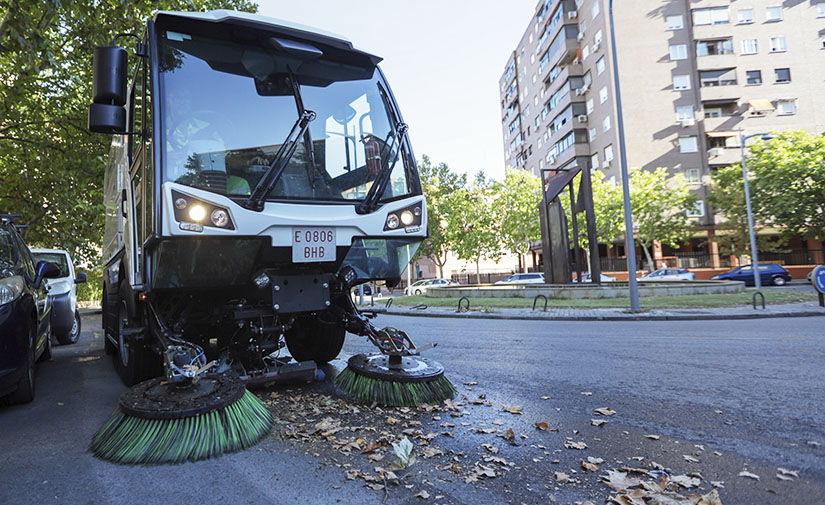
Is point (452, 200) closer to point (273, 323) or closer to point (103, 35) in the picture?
point (103, 35)

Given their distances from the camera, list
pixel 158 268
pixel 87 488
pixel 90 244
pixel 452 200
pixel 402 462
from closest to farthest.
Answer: pixel 87 488, pixel 402 462, pixel 158 268, pixel 90 244, pixel 452 200

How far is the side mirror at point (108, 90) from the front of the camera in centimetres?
320

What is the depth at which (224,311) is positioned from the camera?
12.5ft

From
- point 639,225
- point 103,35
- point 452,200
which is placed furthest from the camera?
point 452,200

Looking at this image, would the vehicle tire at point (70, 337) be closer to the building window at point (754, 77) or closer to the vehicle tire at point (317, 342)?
the vehicle tire at point (317, 342)

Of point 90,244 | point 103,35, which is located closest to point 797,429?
point 103,35

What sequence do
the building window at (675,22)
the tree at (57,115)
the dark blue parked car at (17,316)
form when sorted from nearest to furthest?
the dark blue parked car at (17,316)
the tree at (57,115)
the building window at (675,22)

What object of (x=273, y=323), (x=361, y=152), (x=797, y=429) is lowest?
(x=797, y=429)

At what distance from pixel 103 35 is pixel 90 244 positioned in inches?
367

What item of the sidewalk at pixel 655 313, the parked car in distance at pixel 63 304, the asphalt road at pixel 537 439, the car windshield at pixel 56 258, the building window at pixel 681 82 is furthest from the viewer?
the building window at pixel 681 82

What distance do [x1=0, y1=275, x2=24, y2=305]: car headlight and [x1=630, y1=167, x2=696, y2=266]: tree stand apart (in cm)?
3701

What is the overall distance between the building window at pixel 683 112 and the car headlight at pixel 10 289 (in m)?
45.7

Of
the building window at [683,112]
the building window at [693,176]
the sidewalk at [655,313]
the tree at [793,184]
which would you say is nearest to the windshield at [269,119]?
the sidewalk at [655,313]

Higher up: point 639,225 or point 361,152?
point 639,225
